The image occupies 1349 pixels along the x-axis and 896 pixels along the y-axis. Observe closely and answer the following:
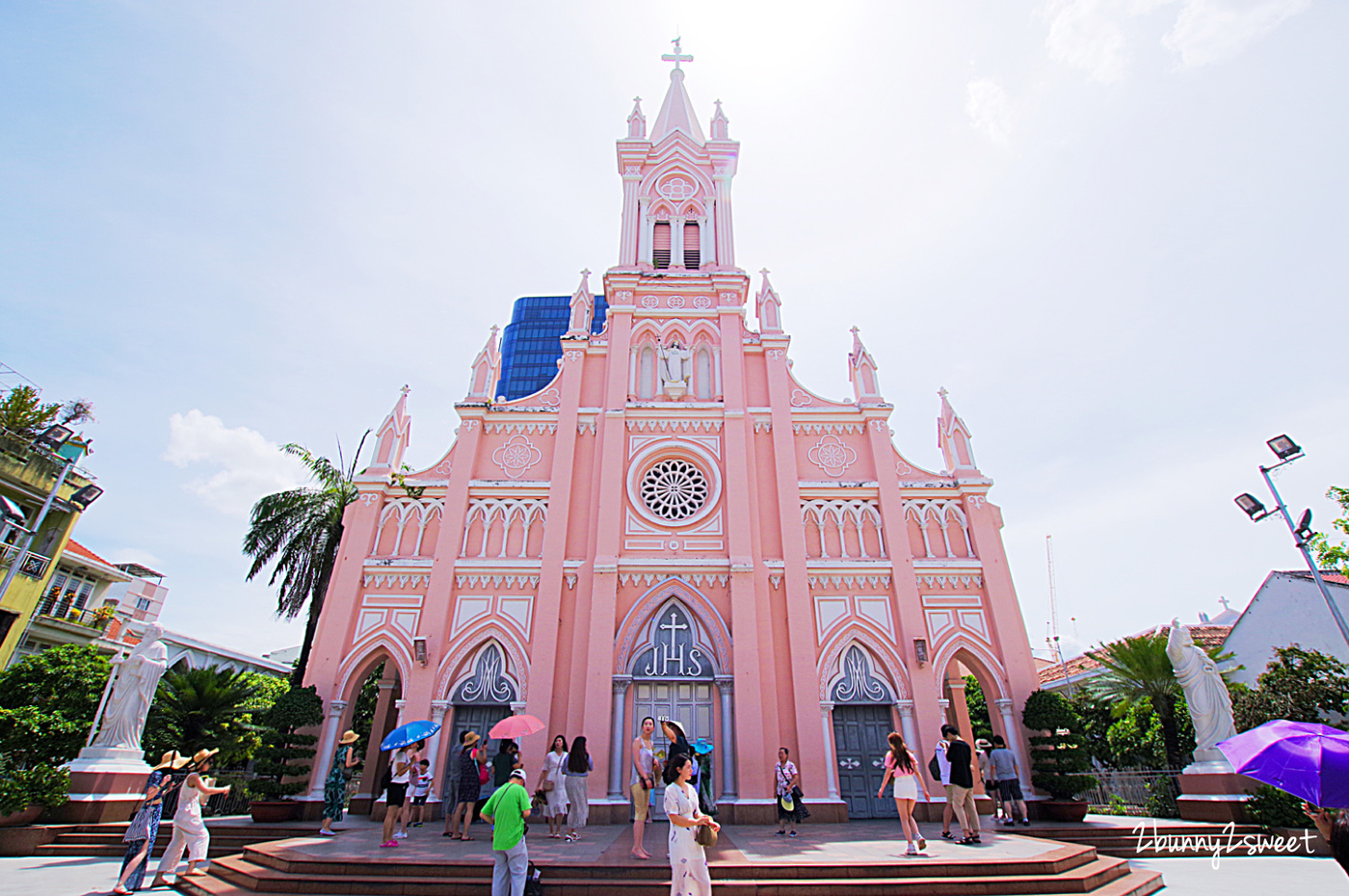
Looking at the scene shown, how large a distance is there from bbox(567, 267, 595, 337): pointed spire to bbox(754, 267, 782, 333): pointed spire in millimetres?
4996

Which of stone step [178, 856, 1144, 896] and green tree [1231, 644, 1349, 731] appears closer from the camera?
stone step [178, 856, 1144, 896]

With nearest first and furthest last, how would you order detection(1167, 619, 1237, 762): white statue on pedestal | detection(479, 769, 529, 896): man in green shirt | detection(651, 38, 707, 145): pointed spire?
1. detection(479, 769, 529, 896): man in green shirt
2. detection(1167, 619, 1237, 762): white statue on pedestal
3. detection(651, 38, 707, 145): pointed spire

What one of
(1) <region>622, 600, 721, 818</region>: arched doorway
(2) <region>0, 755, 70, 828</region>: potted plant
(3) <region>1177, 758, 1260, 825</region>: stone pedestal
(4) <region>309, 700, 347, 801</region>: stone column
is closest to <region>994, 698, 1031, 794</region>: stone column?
(3) <region>1177, 758, 1260, 825</region>: stone pedestal

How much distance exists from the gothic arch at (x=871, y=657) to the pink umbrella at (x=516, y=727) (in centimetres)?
705

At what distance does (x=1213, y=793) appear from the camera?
456 inches

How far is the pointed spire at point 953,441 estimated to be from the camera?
1688 cm

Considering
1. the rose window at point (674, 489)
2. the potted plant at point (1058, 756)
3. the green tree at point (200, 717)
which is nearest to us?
the potted plant at point (1058, 756)

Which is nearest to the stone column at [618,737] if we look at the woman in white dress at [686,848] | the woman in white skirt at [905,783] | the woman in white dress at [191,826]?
the woman in white skirt at [905,783]

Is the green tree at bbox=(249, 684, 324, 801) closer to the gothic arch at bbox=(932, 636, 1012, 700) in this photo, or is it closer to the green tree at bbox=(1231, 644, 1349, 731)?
the gothic arch at bbox=(932, 636, 1012, 700)

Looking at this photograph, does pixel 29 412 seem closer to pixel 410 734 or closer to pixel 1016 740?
pixel 410 734

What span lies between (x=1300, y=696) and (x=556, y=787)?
54.1 ft

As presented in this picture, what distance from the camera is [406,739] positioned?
10.1 metres

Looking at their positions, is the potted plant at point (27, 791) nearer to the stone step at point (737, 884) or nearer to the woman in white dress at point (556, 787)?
the stone step at point (737, 884)

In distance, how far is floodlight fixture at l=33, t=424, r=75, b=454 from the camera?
1806 centimetres
